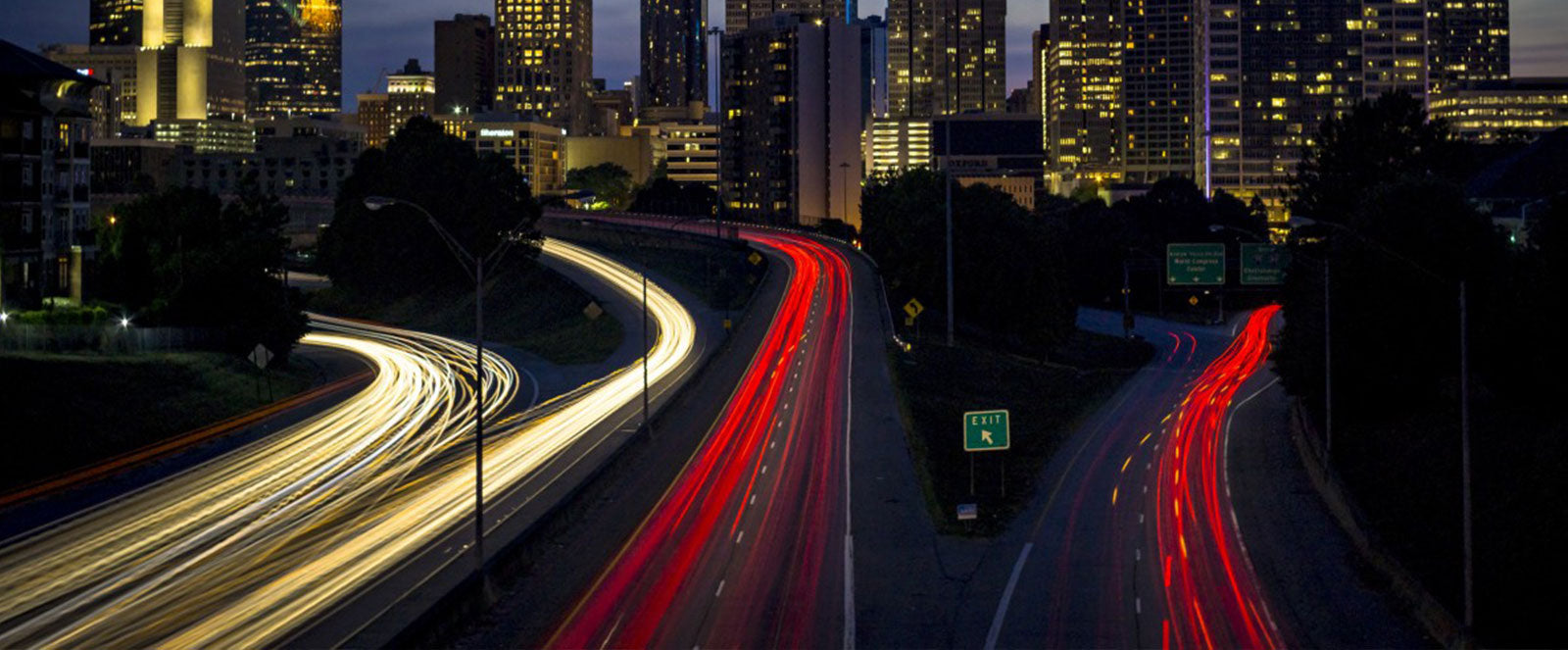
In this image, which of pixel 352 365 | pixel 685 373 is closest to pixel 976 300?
pixel 685 373

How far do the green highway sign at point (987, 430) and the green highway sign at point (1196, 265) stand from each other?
27885mm

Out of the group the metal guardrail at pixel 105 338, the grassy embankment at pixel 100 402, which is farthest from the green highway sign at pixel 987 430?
the metal guardrail at pixel 105 338

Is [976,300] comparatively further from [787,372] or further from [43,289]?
[43,289]

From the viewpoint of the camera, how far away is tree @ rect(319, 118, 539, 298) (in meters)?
117

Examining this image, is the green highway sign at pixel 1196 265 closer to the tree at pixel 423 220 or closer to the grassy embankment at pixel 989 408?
the grassy embankment at pixel 989 408

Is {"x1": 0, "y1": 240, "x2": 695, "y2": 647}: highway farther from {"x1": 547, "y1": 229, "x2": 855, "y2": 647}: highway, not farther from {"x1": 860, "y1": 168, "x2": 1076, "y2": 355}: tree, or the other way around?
{"x1": 860, "y1": 168, "x2": 1076, "y2": 355}: tree

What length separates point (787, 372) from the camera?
7600 centimetres

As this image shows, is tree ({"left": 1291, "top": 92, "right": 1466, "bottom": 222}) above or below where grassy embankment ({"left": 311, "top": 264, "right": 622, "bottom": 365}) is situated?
above

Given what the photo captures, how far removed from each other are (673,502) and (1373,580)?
21.4 metres

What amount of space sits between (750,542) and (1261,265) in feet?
122

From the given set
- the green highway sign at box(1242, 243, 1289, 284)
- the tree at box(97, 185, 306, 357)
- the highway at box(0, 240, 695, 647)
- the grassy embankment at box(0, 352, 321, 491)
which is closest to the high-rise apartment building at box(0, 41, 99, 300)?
the tree at box(97, 185, 306, 357)

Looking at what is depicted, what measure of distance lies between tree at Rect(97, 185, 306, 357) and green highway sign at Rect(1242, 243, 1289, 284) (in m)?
49.4

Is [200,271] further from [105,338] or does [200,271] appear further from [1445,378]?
[1445,378]

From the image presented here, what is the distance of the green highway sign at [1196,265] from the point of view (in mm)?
74562
